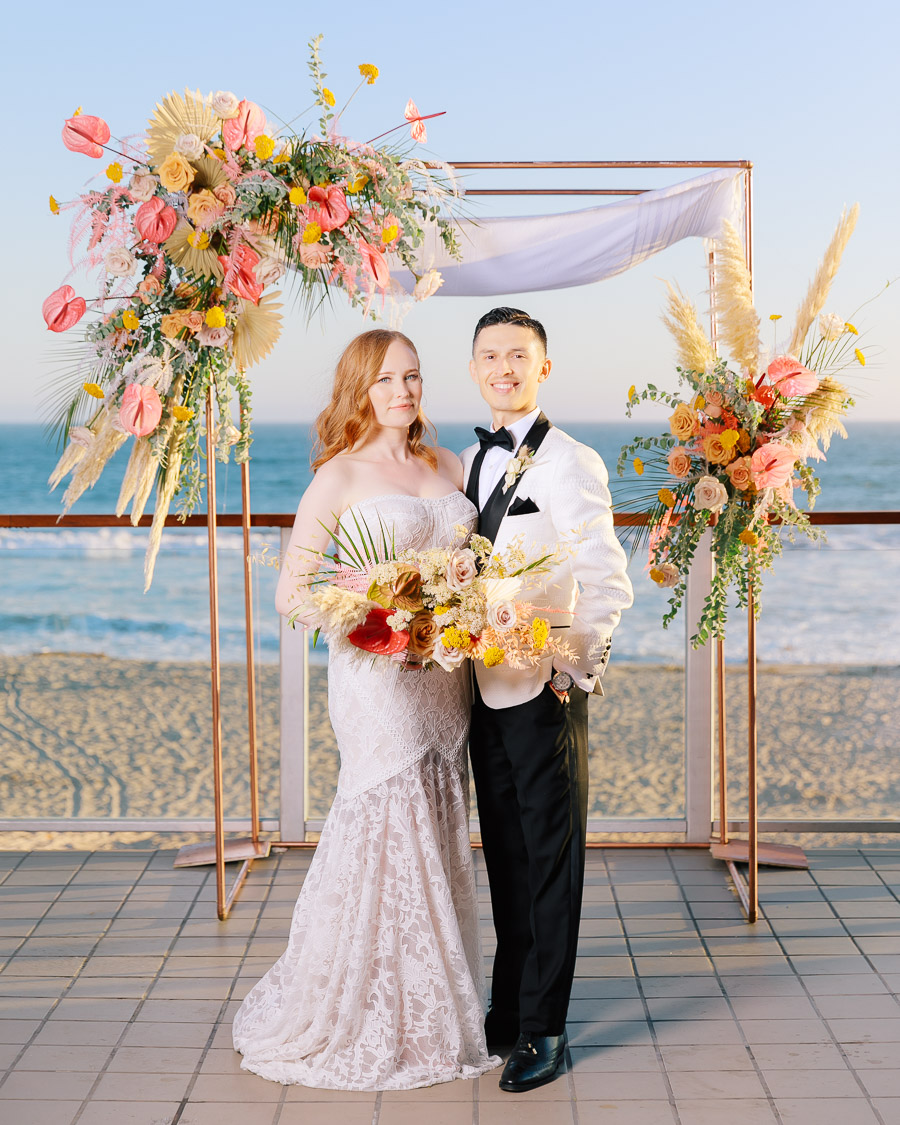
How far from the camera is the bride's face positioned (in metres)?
2.79

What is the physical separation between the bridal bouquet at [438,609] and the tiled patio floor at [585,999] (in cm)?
106

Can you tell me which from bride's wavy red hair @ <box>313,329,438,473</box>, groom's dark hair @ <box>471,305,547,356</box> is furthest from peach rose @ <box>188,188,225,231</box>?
groom's dark hair @ <box>471,305,547,356</box>

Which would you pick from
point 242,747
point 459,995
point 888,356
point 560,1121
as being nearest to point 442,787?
point 459,995

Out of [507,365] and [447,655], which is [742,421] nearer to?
[507,365]

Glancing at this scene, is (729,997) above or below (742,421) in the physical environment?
below

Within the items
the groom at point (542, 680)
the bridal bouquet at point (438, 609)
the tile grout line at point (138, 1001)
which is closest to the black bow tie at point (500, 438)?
the groom at point (542, 680)

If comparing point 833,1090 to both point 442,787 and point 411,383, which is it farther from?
point 411,383

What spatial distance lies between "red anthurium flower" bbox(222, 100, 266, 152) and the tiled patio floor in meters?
2.29

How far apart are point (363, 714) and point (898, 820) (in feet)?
8.29

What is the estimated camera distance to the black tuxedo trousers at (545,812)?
270 centimetres

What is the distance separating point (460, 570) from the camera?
2381mm

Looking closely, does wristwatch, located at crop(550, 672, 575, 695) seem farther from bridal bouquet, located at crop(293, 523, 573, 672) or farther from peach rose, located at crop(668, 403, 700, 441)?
peach rose, located at crop(668, 403, 700, 441)

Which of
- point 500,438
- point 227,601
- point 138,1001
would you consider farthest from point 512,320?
point 227,601

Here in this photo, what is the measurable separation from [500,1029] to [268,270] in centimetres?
208
